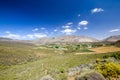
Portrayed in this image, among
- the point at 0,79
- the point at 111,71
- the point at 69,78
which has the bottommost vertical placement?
the point at 0,79

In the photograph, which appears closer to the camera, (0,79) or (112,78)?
(112,78)

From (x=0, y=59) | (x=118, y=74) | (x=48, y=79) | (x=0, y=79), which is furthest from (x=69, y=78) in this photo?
(x=0, y=59)

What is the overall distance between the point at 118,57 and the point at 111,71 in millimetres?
13973

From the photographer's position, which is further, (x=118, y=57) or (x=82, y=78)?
(x=118, y=57)

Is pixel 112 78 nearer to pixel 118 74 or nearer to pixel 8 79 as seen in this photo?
pixel 118 74

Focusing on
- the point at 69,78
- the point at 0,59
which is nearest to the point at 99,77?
the point at 69,78

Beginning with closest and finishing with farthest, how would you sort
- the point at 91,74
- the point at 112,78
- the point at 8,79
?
the point at 91,74
the point at 112,78
the point at 8,79

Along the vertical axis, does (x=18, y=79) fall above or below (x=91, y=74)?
below

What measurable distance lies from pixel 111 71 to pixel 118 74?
88 centimetres

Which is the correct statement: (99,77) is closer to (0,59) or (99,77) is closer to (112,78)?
(112,78)

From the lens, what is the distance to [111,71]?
15.8 m

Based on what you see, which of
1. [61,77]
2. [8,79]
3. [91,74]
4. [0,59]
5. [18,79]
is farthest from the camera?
[0,59]

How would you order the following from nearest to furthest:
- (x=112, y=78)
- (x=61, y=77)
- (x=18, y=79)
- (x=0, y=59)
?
(x=112, y=78) < (x=61, y=77) < (x=18, y=79) < (x=0, y=59)

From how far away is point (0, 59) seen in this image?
61875 mm
